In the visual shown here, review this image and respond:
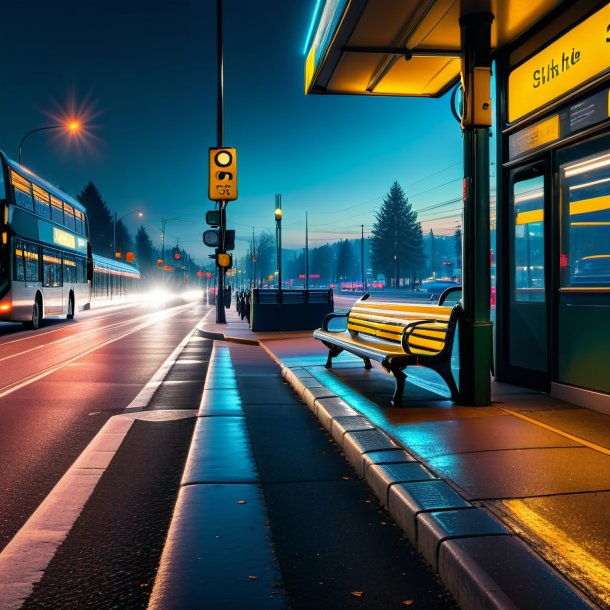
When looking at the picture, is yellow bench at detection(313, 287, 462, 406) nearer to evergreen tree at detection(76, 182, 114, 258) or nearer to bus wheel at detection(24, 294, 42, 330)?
bus wheel at detection(24, 294, 42, 330)

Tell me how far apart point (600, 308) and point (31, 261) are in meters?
18.8

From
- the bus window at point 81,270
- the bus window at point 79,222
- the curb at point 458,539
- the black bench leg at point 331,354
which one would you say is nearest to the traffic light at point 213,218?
the bus window at point 79,222

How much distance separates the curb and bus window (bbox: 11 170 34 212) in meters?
17.6

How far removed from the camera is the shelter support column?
6832 millimetres

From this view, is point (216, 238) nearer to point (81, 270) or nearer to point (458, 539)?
point (81, 270)

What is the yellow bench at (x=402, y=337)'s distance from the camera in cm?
700

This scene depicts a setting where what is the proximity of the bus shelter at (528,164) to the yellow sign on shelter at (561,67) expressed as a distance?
0.01m

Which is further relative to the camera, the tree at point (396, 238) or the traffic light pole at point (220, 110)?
the tree at point (396, 238)

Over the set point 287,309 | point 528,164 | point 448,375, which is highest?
point 528,164

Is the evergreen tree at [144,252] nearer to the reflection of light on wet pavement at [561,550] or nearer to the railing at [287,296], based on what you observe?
the railing at [287,296]

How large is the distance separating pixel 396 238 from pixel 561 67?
11195 centimetres

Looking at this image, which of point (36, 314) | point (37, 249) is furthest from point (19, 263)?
point (36, 314)

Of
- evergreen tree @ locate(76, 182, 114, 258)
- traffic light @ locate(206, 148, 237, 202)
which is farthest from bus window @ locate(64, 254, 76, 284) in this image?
evergreen tree @ locate(76, 182, 114, 258)

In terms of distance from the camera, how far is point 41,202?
74.2ft
